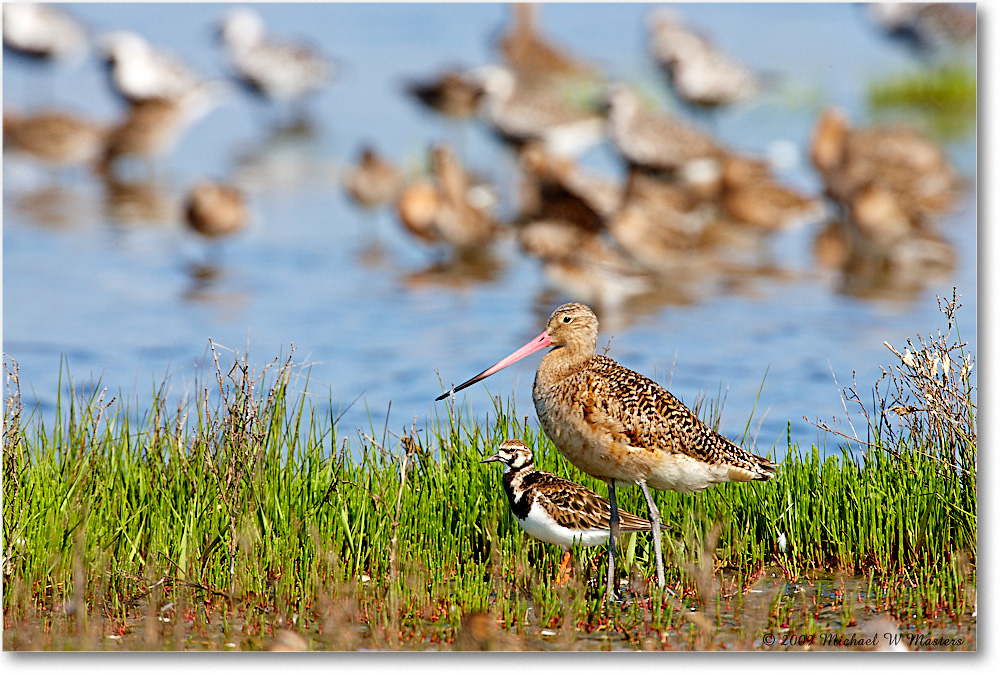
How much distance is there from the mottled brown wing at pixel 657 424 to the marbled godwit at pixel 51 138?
12157mm

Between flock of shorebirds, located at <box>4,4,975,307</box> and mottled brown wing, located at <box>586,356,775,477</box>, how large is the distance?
565cm

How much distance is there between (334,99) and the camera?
2009 cm

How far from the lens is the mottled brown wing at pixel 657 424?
174 inches

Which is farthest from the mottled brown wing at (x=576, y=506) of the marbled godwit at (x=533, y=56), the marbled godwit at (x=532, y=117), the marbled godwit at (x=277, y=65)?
the marbled godwit at (x=277, y=65)

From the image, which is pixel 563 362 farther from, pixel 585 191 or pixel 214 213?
pixel 214 213

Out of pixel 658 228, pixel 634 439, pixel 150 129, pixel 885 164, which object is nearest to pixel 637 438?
pixel 634 439

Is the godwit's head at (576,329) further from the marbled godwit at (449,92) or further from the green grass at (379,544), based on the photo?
the marbled godwit at (449,92)

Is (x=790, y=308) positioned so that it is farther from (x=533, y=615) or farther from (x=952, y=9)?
(x=952, y=9)

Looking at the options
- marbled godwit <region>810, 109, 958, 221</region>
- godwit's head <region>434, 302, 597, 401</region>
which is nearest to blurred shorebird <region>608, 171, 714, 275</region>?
marbled godwit <region>810, 109, 958, 221</region>

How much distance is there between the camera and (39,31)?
697 inches

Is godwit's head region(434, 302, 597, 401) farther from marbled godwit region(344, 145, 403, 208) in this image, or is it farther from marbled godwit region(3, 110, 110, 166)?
marbled godwit region(3, 110, 110, 166)

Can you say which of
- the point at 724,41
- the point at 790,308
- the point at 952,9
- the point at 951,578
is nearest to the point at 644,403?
the point at 951,578

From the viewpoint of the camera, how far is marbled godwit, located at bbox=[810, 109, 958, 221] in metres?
13.0

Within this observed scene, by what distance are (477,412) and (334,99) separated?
562 inches
